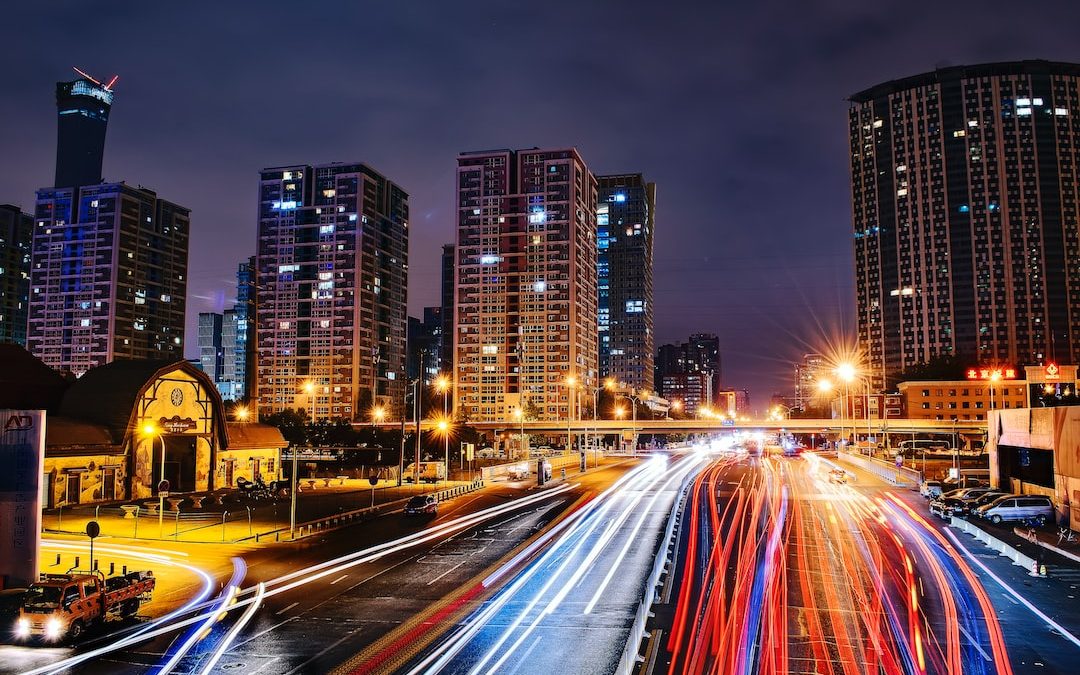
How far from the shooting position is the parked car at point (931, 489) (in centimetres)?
5325

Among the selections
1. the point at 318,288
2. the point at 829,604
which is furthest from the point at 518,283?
the point at 829,604

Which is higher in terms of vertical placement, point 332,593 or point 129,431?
point 129,431

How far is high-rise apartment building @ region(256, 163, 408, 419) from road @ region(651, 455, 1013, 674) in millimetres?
156145

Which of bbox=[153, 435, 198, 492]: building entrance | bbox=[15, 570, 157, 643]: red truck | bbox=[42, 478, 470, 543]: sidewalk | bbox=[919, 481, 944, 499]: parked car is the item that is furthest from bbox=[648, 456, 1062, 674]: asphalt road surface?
bbox=[153, 435, 198, 492]: building entrance

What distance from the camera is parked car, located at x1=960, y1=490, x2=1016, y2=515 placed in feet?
147

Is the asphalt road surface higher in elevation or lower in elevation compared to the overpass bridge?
lower

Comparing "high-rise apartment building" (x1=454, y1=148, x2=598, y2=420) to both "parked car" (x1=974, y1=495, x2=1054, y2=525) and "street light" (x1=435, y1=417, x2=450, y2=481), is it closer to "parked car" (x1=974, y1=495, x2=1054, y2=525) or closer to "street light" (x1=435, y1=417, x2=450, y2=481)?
"street light" (x1=435, y1=417, x2=450, y2=481)

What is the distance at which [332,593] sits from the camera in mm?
25562

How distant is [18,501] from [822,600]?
28841 mm

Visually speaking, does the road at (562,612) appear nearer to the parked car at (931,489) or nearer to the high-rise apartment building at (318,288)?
the parked car at (931,489)

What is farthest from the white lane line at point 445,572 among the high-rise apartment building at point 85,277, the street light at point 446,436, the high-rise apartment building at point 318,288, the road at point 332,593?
the high-rise apartment building at point 85,277

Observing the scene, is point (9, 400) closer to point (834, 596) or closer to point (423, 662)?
point (423, 662)

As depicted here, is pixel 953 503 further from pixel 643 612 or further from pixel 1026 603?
pixel 643 612

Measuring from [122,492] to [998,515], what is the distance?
59.3 m
